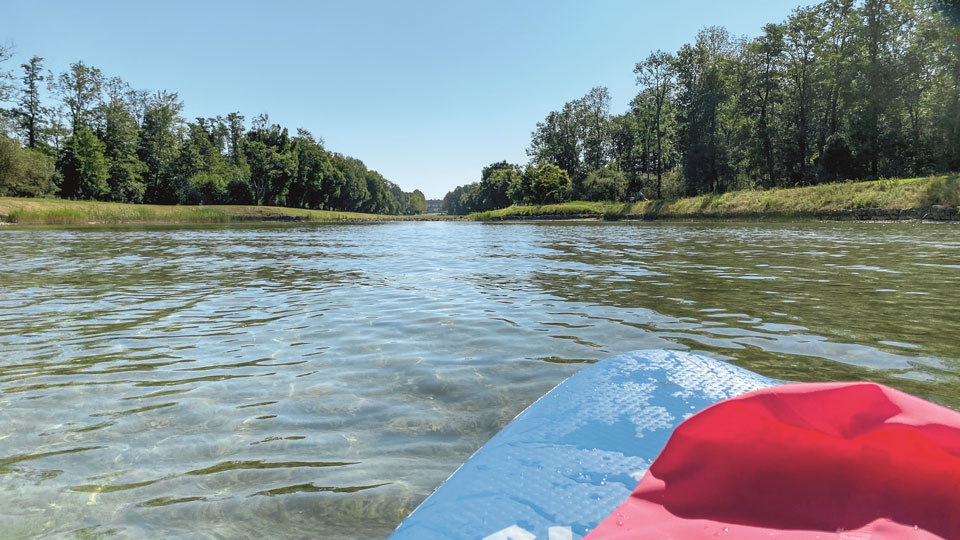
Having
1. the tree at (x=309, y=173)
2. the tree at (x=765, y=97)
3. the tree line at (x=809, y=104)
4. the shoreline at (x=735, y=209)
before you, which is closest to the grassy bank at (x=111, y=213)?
the shoreline at (x=735, y=209)

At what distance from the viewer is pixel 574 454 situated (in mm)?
2205

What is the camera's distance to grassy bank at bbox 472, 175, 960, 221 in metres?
29.5

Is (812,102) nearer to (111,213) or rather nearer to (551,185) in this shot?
(551,185)

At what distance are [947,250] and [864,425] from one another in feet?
55.0

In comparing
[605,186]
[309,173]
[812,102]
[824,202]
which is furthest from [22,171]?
[812,102]

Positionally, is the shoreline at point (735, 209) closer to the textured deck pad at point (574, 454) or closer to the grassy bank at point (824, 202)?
the grassy bank at point (824, 202)

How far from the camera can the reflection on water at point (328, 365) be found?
8.15ft

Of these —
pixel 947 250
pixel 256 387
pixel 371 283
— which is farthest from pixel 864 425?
pixel 947 250

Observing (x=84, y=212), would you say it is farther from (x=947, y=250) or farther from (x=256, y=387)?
(x=947, y=250)

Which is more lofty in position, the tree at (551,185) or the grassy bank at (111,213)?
the tree at (551,185)

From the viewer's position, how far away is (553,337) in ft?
18.1

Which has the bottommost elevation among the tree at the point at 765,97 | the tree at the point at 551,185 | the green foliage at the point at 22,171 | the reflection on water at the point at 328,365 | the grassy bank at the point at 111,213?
the reflection on water at the point at 328,365

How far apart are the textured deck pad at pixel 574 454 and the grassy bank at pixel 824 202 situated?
35828mm

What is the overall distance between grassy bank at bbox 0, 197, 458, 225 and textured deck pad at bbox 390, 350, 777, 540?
5156 centimetres
